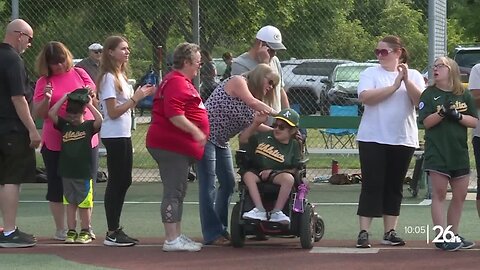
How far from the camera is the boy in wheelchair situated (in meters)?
9.04

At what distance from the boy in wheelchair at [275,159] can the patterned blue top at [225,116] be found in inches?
6.7

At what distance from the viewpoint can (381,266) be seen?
8.33 m

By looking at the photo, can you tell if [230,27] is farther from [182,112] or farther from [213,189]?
[182,112]

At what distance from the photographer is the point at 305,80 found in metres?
18.5

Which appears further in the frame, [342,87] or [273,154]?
[342,87]

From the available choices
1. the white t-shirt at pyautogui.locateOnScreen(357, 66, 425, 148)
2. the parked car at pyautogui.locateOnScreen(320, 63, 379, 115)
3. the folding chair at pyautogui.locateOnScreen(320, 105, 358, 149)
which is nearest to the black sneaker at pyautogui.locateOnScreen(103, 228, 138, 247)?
the white t-shirt at pyautogui.locateOnScreen(357, 66, 425, 148)

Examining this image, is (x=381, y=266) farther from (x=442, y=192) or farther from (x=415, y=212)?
(x=415, y=212)

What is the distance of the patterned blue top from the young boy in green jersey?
101 centimetres

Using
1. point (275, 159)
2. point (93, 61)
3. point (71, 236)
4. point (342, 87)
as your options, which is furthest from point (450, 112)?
point (342, 87)

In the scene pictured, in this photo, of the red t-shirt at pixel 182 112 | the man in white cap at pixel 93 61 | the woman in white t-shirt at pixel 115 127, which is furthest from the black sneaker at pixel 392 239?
the man in white cap at pixel 93 61

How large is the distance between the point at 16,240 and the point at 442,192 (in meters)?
3.62

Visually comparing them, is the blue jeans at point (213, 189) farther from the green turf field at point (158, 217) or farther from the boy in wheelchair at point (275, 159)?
the green turf field at point (158, 217)

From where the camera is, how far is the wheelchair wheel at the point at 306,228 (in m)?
9.01

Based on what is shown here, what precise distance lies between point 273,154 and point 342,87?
9042 mm
